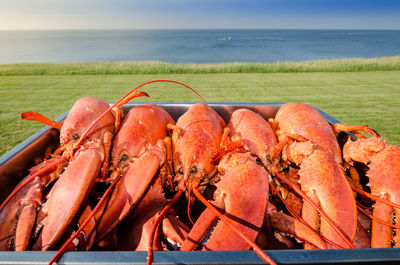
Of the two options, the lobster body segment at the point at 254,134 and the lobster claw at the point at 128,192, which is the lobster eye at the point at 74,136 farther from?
the lobster body segment at the point at 254,134

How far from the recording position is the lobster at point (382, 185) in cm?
126

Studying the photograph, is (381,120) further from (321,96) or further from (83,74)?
(83,74)

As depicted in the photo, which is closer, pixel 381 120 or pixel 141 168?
pixel 141 168

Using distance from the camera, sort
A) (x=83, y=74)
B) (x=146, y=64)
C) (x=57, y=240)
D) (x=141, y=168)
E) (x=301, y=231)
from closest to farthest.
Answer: (x=57, y=240) → (x=301, y=231) → (x=141, y=168) → (x=83, y=74) → (x=146, y=64)

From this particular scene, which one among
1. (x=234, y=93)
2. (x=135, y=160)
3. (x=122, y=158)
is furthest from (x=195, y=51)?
(x=135, y=160)

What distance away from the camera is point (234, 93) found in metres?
7.76

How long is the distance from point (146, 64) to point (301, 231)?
13091 millimetres

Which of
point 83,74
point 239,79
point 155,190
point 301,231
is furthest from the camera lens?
point 83,74

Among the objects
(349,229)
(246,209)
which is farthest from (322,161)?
(246,209)

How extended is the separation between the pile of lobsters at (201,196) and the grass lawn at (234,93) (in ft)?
12.0

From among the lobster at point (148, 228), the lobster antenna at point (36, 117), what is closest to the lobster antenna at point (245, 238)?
the lobster at point (148, 228)

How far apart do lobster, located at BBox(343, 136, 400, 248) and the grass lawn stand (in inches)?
150

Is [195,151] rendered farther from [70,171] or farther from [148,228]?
[70,171]

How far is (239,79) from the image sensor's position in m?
10.1
